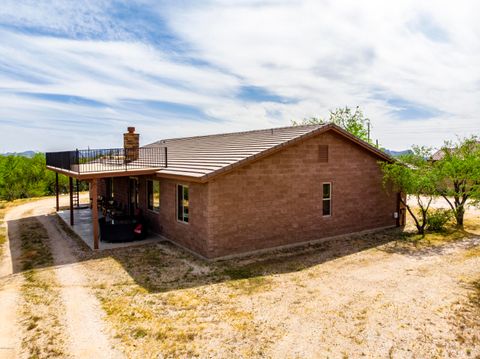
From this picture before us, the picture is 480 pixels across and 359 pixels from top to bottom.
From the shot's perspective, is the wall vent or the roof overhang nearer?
the roof overhang

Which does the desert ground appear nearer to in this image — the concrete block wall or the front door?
the concrete block wall

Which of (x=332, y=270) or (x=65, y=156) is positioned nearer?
(x=332, y=270)

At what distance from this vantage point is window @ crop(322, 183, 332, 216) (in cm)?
1462

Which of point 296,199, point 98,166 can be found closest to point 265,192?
point 296,199

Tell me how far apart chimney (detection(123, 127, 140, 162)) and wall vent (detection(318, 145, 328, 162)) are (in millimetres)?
9166

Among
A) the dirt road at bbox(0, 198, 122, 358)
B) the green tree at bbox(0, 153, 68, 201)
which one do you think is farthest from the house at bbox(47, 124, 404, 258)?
the green tree at bbox(0, 153, 68, 201)

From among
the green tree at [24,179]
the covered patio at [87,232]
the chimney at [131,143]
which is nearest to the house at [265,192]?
the chimney at [131,143]

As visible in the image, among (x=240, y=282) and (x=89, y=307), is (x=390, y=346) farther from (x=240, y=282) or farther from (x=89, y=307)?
(x=89, y=307)

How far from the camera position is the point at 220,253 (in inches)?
460

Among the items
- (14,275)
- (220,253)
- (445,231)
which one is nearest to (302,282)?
(220,253)

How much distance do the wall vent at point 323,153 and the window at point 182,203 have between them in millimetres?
5644

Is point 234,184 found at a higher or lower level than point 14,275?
higher

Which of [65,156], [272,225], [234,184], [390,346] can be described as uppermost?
[65,156]

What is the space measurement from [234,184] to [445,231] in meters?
11.3
